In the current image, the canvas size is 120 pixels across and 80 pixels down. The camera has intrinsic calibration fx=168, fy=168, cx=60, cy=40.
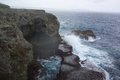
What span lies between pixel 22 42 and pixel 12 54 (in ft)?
7.63

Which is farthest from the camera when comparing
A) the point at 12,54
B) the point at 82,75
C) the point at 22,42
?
the point at 82,75

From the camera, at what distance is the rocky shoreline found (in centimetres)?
1750

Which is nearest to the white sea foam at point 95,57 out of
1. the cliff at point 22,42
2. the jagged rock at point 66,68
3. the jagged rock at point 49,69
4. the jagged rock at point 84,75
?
the jagged rock at point 84,75

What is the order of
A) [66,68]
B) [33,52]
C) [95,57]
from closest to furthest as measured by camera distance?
1. [33,52]
2. [66,68]
3. [95,57]

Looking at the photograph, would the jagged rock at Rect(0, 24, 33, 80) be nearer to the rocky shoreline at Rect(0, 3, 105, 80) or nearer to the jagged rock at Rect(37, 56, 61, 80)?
the rocky shoreline at Rect(0, 3, 105, 80)

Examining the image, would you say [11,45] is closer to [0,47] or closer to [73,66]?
[0,47]

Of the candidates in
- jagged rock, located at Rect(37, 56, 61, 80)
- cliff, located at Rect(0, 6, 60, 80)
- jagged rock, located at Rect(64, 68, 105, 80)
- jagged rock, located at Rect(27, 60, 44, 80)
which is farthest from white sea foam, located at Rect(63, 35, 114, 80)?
jagged rock, located at Rect(27, 60, 44, 80)

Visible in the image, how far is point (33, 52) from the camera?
85.7 feet

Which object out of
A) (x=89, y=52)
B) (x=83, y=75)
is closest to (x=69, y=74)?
(x=83, y=75)

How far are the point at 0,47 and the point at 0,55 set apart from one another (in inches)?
33.9

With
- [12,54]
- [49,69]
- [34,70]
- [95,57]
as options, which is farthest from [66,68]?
[12,54]

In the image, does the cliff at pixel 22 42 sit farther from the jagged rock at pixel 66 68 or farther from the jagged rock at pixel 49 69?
the jagged rock at pixel 66 68

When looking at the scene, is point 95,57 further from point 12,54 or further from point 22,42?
point 12,54

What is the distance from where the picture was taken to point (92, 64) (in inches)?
1251
